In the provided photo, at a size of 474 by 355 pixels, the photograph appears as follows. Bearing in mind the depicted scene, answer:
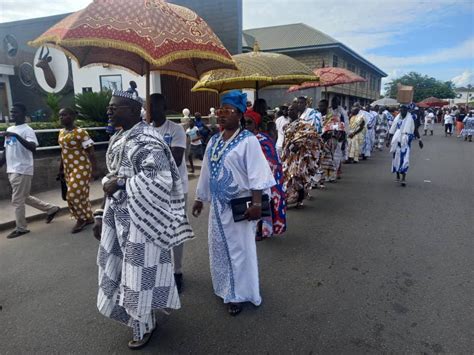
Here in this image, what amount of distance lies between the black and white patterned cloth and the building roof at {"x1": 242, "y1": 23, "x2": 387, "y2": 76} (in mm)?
21566

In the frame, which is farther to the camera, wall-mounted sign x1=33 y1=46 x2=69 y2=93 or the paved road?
wall-mounted sign x1=33 y1=46 x2=69 y2=93

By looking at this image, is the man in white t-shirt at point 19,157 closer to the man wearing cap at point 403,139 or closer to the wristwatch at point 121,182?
the wristwatch at point 121,182

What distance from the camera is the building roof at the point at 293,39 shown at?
25.1 m

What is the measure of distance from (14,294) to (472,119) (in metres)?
23.4

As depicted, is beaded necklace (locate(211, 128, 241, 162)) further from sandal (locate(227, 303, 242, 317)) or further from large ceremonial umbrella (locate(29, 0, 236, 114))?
sandal (locate(227, 303, 242, 317))

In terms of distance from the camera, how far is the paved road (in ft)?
8.47

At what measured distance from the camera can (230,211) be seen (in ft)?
9.34

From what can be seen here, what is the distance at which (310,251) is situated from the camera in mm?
4258

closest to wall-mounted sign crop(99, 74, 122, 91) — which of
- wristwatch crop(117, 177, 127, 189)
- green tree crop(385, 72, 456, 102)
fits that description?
wristwatch crop(117, 177, 127, 189)

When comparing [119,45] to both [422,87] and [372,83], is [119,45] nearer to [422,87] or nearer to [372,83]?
[372,83]

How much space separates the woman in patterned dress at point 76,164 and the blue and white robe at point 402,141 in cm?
617

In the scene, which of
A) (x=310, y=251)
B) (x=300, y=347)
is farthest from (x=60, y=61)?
(x=300, y=347)

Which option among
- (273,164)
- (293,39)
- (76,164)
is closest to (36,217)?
(76,164)

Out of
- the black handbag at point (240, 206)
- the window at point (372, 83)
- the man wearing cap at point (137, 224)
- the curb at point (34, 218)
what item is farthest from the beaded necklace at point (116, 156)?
the window at point (372, 83)
